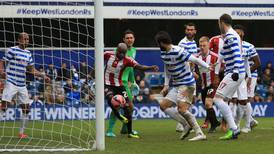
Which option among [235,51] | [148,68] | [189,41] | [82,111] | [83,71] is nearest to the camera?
[235,51]

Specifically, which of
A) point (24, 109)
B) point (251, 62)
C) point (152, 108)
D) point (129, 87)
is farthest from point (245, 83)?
point (152, 108)

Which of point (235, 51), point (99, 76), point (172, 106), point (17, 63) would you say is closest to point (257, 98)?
point (172, 106)

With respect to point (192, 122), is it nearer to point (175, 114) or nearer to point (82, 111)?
point (175, 114)

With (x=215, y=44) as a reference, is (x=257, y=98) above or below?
below

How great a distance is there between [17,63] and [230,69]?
14.4 feet

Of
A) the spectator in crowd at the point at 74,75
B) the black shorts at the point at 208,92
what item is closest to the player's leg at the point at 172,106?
the black shorts at the point at 208,92

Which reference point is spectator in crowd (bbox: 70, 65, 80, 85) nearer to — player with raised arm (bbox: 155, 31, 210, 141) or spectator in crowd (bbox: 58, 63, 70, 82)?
spectator in crowd (bbox: 58, 63, 70, 82)

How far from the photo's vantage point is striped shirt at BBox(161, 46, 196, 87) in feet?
42.9

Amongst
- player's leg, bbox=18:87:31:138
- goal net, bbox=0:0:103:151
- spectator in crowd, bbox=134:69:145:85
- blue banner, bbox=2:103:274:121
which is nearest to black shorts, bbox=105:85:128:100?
goal net, bbox=0:0:103:151

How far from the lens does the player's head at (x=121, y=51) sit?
14.4m

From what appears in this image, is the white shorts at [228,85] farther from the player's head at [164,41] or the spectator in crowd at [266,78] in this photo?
the spectator in crowd at [266,78]

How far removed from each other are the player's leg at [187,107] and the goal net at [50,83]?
5.46ft

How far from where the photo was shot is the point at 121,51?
568 inches

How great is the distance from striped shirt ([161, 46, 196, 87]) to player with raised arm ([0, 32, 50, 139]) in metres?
2.80
